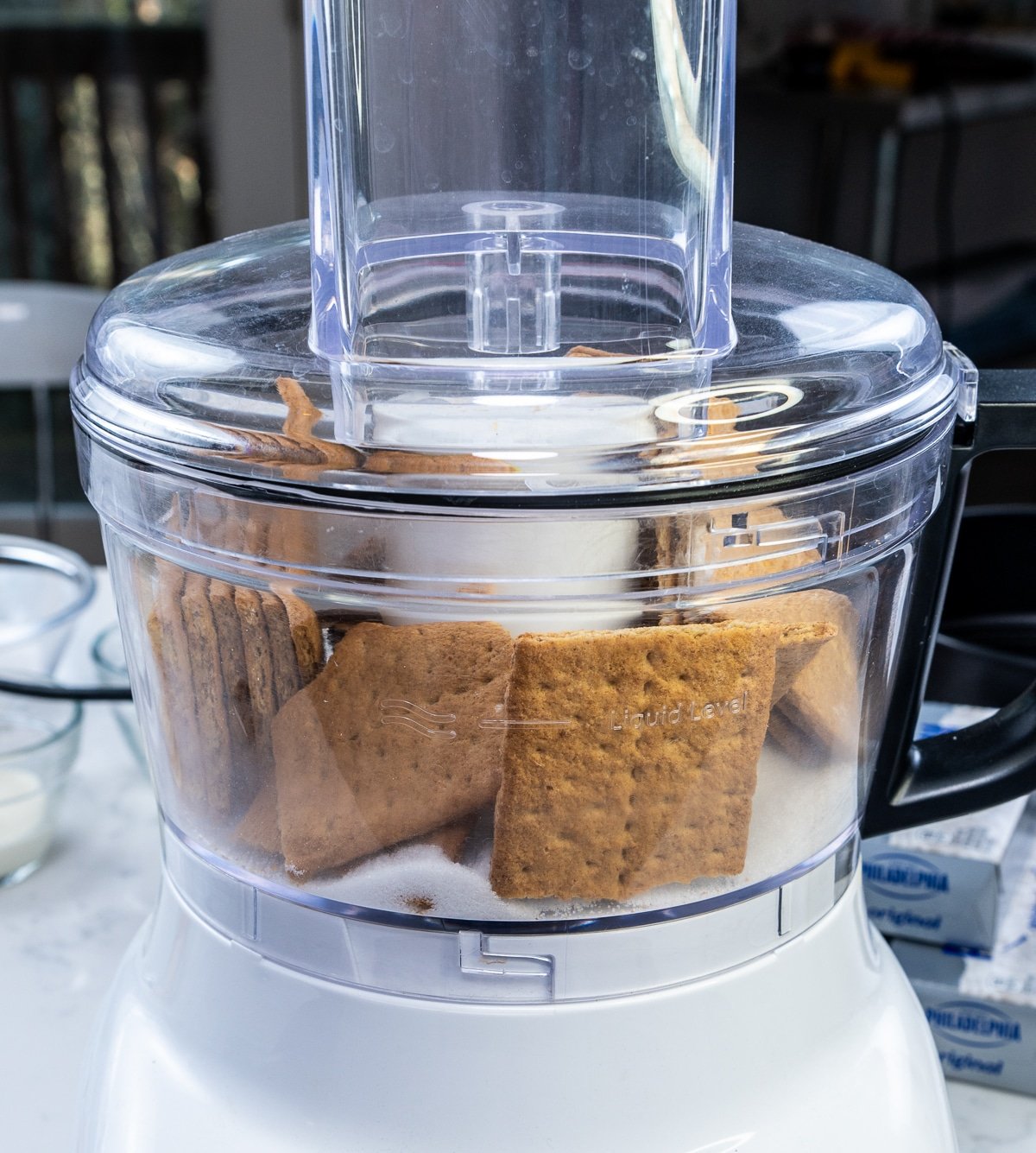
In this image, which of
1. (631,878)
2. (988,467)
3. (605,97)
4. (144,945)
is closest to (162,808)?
(144,945)

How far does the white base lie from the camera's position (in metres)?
0.39

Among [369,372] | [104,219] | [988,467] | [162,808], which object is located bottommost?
[988,467]

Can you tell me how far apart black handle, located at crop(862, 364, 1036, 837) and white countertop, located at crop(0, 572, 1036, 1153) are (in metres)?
0.13

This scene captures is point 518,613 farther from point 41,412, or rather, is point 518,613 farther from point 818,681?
point 41,412

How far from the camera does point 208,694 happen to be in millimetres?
409

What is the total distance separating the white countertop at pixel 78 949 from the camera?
0.49m

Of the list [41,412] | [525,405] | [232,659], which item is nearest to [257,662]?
[232,659]

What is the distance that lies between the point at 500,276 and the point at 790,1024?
0.26m

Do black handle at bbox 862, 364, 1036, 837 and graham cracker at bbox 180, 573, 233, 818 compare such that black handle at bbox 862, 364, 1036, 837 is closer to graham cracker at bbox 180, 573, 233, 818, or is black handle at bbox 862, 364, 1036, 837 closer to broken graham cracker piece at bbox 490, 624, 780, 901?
broken graham cracker piece at bbox 490, 624, 780, 901

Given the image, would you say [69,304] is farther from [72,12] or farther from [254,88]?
[72,12]

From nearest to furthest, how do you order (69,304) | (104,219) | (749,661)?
(749,661), (69,304), (104,219)

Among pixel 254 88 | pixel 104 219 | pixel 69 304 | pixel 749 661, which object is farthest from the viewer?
pixel 104 219

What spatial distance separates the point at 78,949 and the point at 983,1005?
394 millimetres

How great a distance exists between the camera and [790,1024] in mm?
415
